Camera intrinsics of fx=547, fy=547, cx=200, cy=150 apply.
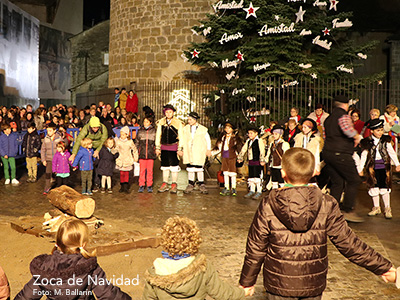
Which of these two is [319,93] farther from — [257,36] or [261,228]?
[261,228]

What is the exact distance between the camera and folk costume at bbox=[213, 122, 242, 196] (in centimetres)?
1195

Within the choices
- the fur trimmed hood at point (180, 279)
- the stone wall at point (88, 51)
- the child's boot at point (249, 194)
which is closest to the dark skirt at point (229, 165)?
the child's boot at point (249, 194)

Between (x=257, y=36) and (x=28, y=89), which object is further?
(x=28, y=89)

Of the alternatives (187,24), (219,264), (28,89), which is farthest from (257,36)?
(28,89)

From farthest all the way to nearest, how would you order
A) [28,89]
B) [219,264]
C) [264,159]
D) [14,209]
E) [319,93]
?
[28,89], [319,93], [264,159], [14,209], [219,264]

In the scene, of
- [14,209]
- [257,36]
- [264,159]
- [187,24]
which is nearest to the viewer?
[14,209]

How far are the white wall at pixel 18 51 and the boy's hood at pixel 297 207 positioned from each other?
2650 cm

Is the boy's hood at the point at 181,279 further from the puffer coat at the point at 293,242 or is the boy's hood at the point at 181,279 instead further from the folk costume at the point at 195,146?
the folk costume at the point at 195,146

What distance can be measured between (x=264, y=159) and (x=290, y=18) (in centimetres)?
977

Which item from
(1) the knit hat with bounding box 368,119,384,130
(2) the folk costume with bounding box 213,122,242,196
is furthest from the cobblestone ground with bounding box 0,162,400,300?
(1) the knit hat with bounding box 368,119,384,130

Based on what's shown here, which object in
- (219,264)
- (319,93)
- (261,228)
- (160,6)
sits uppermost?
(160,6)

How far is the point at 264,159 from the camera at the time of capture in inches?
456

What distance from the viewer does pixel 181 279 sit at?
11.1 ft

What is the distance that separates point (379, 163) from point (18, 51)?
26080 mm
